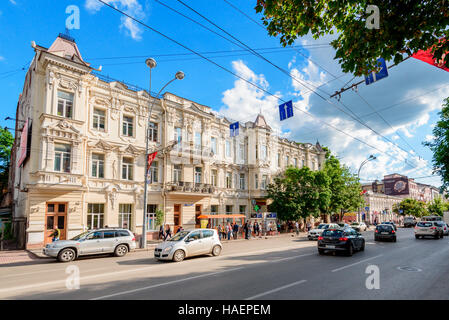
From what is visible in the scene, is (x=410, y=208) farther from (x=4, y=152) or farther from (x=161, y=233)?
(x=4, y=152)

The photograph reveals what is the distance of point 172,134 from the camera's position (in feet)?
90.3

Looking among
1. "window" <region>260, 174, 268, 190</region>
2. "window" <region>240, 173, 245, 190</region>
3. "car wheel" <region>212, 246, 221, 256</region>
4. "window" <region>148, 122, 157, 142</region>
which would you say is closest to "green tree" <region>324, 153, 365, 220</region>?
"window" <region>260, 174, 268, 190</region>

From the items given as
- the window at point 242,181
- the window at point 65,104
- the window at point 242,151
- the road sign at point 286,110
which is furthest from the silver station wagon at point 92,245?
the window at point 242,151

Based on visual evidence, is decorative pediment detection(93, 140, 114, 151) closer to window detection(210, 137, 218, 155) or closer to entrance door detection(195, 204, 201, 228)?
entrance door detection(195, 204, 201, 228)

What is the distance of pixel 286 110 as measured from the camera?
15.4 meters

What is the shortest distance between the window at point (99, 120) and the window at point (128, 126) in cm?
190

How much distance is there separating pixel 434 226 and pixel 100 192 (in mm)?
30693

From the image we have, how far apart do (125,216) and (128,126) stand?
8251mm

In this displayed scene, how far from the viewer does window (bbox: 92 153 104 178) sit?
22.5m

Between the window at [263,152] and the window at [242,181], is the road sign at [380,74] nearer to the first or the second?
the window at [242,181]

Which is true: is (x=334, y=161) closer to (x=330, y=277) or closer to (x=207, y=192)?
(x=207, y=192)
